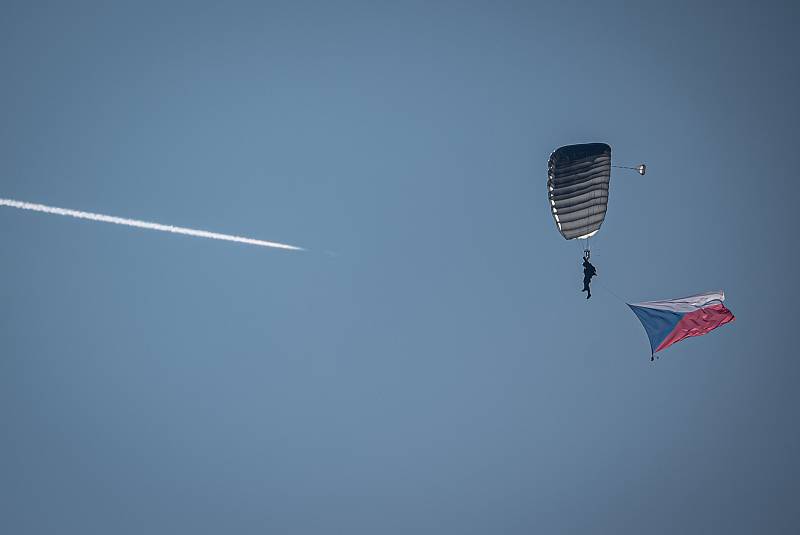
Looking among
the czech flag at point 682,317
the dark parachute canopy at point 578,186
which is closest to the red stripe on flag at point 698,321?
the czech flag at point 682,317

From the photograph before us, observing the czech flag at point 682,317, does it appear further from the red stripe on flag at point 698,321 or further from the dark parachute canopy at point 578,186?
the dark parachute canopy at point 578,186

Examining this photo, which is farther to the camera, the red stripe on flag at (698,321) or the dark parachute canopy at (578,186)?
the dark parachute canopy at (578,186)

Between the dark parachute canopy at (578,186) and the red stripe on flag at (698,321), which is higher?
the dark parachute canopy at (578,186)

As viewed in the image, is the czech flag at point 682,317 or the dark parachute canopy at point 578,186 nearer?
the czech flag at point 682,317

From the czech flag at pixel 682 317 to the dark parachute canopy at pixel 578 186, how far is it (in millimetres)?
3966

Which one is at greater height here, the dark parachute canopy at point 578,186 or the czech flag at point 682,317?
the dark parachute canopy at point 578,186

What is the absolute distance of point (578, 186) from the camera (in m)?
37.5

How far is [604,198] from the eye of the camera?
38.1 m

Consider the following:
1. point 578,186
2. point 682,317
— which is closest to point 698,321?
point 682,317

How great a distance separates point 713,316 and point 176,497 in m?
180

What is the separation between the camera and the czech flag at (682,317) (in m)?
36.5

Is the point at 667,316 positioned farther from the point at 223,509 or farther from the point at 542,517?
the point at 223,509

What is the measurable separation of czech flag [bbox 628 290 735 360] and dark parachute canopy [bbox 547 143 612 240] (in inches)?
156

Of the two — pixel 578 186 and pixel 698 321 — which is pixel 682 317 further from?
pixel 578 186
